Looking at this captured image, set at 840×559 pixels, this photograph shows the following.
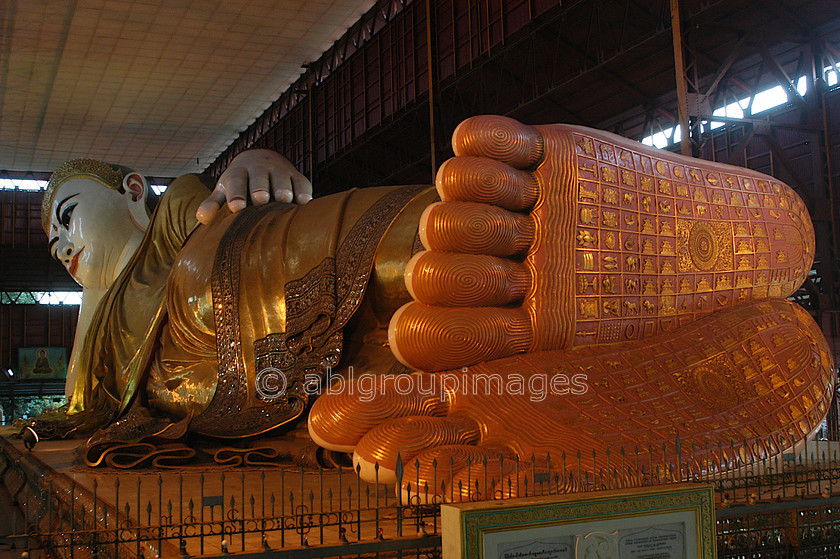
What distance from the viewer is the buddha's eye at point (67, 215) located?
5582 mm

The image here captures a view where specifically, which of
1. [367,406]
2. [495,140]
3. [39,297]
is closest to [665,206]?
[495,140]

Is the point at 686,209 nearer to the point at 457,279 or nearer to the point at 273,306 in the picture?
the point at 457,279

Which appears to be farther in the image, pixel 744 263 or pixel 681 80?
pixel 681 80

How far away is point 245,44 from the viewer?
10.3 meters

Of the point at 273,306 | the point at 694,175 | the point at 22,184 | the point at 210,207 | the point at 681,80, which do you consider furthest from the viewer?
the point at 22,184

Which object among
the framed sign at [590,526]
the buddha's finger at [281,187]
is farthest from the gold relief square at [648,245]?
the buddha's finger at [281,187]

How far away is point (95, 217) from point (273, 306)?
2.64 m

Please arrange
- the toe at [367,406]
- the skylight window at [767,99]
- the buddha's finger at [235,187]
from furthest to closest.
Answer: the skylight window at [767,99]
the buddha's finger at [235,187]
the toe at [367,406]

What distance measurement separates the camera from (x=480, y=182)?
8.43 feet

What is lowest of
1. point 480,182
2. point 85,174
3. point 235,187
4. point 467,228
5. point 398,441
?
point 398,441

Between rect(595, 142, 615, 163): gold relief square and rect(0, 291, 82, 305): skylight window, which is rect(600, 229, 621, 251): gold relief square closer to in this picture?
rect(595, 142, 615, 163): gold relief square

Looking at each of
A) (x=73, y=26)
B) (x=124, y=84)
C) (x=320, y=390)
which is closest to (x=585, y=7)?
(x=320, y=390)

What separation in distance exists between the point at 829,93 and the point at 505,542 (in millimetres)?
7030

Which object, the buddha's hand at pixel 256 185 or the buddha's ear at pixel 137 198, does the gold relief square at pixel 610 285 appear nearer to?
the buddha's hand at pixel 256 185
